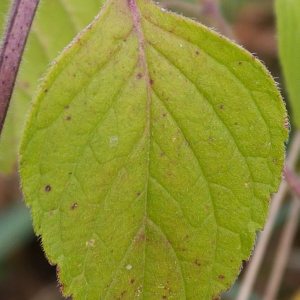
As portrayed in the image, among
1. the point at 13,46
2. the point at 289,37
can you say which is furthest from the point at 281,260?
the point at 13,46

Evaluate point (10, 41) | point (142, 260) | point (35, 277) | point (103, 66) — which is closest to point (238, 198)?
point (142, 260)

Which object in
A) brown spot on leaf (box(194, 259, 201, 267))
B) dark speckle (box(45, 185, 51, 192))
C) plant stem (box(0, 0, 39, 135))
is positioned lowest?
brown spot on leaf (box(194, 259, 201, 267))

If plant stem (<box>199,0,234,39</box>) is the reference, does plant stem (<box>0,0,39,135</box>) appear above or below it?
below

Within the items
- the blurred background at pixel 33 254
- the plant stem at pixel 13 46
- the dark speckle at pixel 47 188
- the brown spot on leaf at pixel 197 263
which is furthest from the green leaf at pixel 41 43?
the brown spot on leaf at pixel 197 263

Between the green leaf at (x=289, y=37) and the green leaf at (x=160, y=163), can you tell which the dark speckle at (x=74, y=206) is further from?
the green leaf at (x=289, y=37)

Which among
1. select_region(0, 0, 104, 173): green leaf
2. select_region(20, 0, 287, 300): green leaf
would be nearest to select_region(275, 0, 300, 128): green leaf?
select_region(20, 0, 287, 300): green leaf

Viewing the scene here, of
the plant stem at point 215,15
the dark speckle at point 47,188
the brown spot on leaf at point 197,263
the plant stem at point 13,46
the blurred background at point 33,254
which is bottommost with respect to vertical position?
the blurred background at point 33,254

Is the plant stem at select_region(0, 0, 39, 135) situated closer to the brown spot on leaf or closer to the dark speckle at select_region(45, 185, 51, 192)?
the dark speckle at select_region(45, 185, 51, 192)

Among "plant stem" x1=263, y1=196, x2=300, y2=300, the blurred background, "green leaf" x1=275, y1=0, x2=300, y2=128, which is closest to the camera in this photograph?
"green leaf" x1=275, y1=0, x2=300, y2=128
